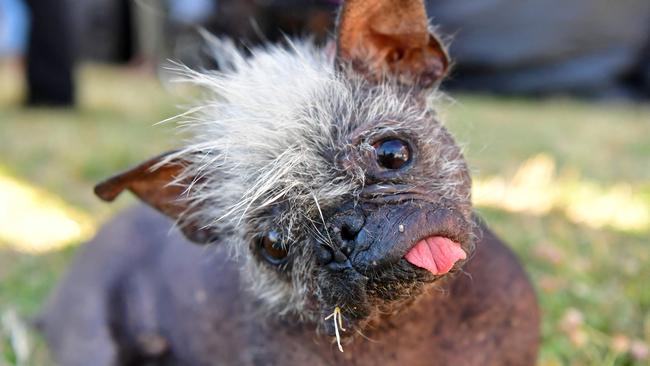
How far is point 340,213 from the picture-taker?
1274mm

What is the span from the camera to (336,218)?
4.18 feet

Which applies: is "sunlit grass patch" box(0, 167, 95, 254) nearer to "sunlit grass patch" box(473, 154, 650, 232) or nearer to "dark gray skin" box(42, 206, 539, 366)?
"dark gray skin" box(42, 206, 539, 366)

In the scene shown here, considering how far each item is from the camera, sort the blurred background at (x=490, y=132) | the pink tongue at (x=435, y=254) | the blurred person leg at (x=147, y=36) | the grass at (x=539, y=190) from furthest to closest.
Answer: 1. the blurred person leg at (x=147, y=36)
2. the blurred background at (x=490, y=132)
3. the grass at (x=539, y=190)
4. the pink tongue at (x=435, y=254)

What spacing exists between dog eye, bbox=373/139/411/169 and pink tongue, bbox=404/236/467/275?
0.59ft

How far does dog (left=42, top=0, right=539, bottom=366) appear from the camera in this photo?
1264 mm

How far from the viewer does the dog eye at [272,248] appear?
1.37m

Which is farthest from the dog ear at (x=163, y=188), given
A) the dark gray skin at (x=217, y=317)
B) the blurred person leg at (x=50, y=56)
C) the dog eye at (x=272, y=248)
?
the blurred person leg at (x=50, y=56)

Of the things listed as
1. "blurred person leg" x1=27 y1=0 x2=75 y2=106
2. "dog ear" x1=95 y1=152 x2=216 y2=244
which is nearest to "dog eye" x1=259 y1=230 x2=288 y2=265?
"dog ear" x1=95 y1=152 x2=216 y2=244

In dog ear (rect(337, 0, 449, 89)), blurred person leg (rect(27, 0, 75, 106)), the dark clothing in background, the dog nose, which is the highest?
dog ear (rect(337, 0, 449, 89))

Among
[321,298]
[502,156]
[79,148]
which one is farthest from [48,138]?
[321,298]

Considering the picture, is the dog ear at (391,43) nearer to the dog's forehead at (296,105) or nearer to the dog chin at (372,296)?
the dog's forehead at (296,105)

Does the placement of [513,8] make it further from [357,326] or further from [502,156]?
[357,326]

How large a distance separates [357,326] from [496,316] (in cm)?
40

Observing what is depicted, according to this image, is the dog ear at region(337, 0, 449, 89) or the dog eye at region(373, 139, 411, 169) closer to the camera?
the dog eye at region(373, 139, 411, 169)
